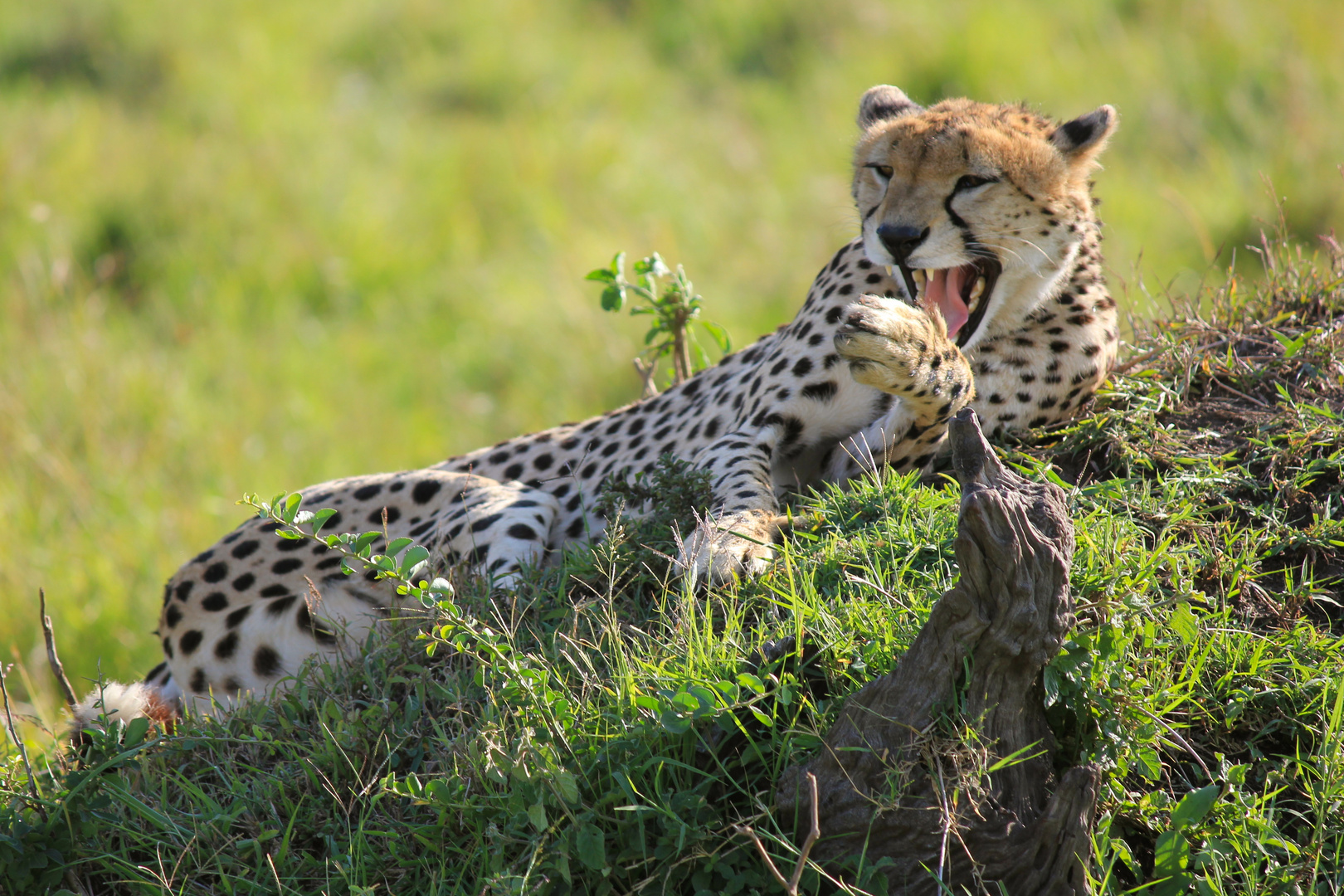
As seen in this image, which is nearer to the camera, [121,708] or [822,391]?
[121,708]

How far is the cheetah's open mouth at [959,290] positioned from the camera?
9.93ft

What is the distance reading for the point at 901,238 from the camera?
2.91 meters

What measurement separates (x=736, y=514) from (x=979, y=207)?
3.29 feet

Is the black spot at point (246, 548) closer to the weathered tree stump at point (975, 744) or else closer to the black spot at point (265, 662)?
the black spot at point (265, 662)

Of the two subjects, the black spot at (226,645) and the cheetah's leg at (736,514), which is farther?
the black spot at (226,645)

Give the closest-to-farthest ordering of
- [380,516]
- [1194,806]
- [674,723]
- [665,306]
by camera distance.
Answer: [1194,806] < [674,723] < [380,516] < [665,306]

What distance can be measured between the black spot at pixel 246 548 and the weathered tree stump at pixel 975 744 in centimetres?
210

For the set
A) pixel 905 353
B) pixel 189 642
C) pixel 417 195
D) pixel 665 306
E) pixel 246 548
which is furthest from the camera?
pixel 417 195

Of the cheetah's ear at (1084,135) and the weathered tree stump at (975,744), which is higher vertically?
the cheetah's ear at (1084,135)

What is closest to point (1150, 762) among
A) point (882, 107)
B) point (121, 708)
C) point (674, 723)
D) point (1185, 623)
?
point (1185, 623)

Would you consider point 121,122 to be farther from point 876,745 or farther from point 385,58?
point 876,745

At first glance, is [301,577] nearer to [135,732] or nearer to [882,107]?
[135,732]

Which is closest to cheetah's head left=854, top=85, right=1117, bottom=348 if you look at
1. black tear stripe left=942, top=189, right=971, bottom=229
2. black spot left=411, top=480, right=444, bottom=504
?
black tear stripe left=942, top=189, right=971, bottom=229

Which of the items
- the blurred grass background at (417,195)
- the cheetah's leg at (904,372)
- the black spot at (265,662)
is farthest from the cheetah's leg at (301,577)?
the blurred grass background at (417,195)
